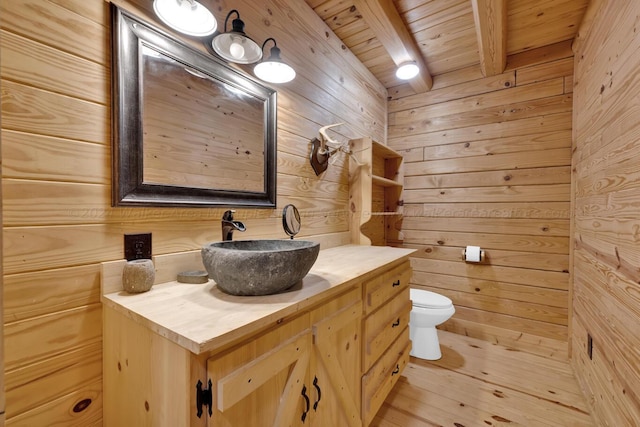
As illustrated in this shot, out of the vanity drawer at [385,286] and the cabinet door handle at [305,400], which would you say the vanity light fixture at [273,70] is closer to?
the vanity drawer at [385,286]

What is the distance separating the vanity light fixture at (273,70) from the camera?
1253mm

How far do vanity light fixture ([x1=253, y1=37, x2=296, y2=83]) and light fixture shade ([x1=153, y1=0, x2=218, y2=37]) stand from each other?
0.96ft

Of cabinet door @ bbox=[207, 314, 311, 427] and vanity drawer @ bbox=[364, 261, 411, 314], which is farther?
vanity drawer @ bbox=[364, 261, 411, 314]

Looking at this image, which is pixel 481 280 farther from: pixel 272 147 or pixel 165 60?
pixel 165 60

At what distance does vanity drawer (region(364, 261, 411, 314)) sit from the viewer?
122 cm

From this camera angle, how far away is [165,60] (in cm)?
98

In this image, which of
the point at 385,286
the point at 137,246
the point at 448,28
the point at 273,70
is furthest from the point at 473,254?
the point at 137,246

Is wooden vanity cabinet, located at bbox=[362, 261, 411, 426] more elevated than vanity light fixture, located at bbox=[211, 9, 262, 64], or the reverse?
vanity light fixture, located at bbox=[211, 9, 262, 64]

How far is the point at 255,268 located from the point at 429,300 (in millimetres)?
1673

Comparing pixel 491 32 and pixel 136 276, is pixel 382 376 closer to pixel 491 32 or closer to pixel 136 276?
pixel 136 276

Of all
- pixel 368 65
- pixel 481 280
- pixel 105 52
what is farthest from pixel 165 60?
pixel 481 280

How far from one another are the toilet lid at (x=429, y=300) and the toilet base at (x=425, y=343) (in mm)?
209

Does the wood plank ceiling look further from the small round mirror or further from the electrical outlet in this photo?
the electrical outlet

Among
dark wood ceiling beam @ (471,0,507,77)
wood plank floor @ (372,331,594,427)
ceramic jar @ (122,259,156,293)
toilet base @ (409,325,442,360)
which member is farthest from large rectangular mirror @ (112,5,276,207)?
toilet base @ (409,325,442,360)
